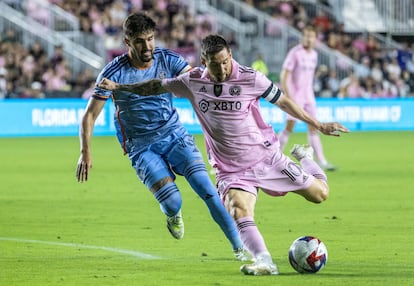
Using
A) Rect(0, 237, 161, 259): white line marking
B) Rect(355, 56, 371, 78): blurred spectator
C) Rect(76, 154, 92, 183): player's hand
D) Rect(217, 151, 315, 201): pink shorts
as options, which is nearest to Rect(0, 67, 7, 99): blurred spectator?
Rect(355, 56, 371, 78): blurred spectator

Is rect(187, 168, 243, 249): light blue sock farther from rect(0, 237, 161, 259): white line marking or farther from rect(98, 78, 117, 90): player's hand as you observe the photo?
rect(98, 78, 117, 90): player's hand

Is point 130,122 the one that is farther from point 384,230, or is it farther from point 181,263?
point 384,230

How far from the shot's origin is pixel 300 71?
19.9m

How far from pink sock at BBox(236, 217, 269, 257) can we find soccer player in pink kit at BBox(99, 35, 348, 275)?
2.2 inches

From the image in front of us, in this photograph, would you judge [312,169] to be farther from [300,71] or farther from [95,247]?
[300,71]

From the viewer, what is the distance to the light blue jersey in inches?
406

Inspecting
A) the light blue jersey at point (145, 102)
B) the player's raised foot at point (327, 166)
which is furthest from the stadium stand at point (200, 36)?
the light blue jersey at point (145, 102)

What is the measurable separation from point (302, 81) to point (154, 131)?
9684 millimetres

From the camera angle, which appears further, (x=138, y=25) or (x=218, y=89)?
(x=138, y=25)

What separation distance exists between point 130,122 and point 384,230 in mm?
3224

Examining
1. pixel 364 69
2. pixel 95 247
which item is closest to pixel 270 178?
pixel 95 247

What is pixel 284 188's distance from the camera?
9.46m

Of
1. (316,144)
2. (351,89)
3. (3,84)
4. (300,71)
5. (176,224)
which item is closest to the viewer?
(176,224)

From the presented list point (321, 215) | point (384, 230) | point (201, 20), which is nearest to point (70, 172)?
point (321, 215)
